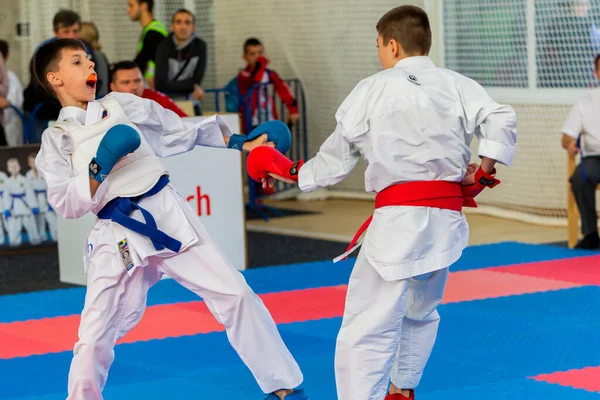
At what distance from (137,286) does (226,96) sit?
7.40 metres

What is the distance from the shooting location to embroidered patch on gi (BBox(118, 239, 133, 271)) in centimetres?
377

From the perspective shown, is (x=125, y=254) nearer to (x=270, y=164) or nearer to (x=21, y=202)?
(x=270, y=164)

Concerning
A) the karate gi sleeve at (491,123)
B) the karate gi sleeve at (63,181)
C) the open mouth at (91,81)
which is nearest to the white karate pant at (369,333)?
the karate gi sleeve at (491,123)

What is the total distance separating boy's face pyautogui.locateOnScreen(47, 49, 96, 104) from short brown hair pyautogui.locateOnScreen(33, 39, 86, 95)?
A: 0.02 meters

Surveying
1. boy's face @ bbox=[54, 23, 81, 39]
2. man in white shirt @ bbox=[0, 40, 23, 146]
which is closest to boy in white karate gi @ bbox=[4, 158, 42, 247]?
man in white shirt @ bbox=[0, 40, 23, 146]

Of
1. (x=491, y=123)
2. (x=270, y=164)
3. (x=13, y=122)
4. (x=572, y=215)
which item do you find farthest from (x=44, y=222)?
(x=491, y=123)

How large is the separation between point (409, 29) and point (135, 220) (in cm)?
123

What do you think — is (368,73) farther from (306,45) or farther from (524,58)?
(524,58)

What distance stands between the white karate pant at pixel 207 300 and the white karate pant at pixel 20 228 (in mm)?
4927

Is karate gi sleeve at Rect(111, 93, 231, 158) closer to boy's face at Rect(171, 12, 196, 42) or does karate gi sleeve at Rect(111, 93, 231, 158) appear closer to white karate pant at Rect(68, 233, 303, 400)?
white karate pant at Rect(68, 233, 303, 400)

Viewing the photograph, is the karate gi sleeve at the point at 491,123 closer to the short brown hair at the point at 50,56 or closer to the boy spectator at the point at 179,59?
the short brown hair at the point at 50,56

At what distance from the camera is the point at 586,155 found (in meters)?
8.04

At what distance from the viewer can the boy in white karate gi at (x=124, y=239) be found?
12.3 ft

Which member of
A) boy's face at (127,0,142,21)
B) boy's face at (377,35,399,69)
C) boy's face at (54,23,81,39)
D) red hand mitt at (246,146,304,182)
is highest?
boy's face at (127,0,142,21)
